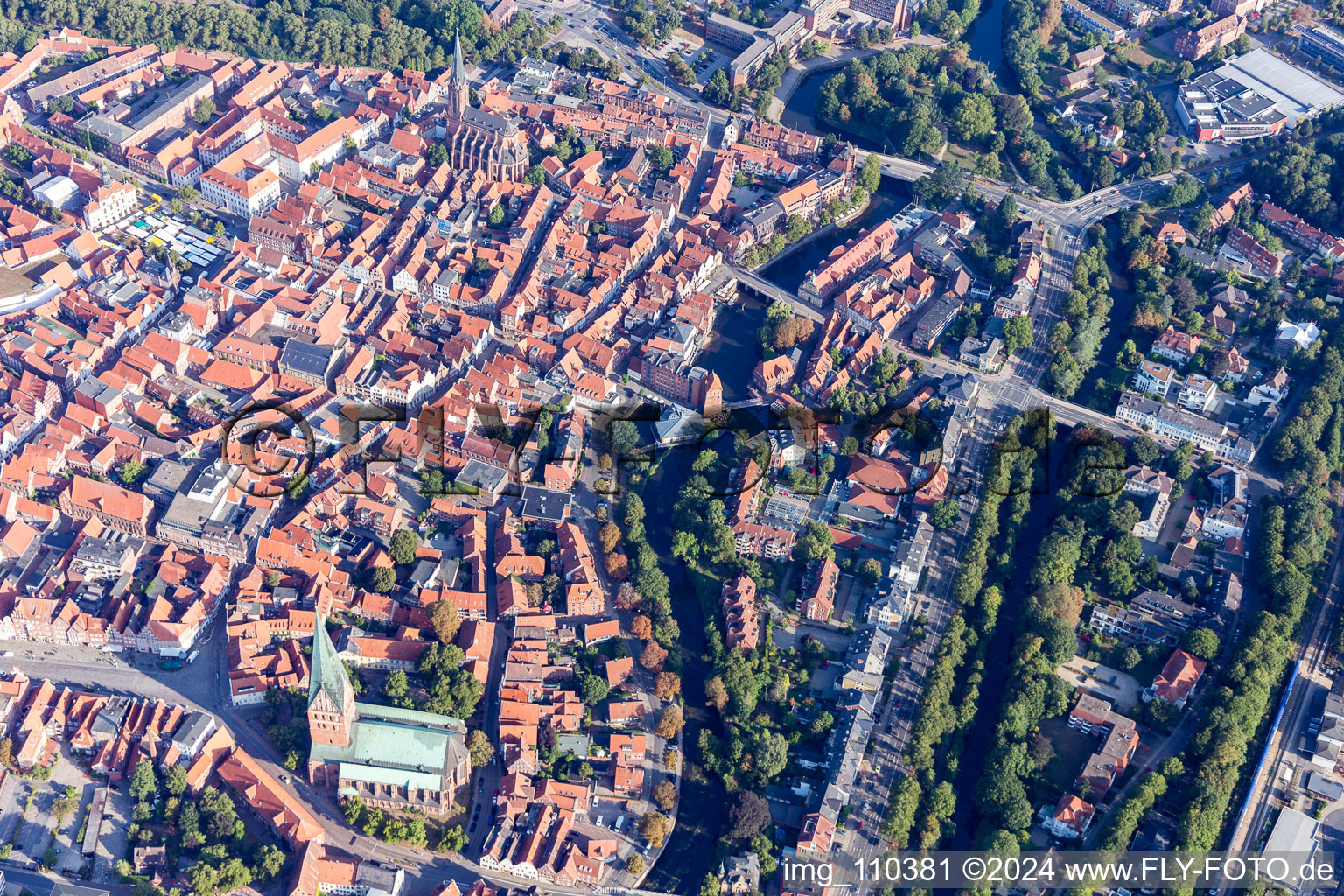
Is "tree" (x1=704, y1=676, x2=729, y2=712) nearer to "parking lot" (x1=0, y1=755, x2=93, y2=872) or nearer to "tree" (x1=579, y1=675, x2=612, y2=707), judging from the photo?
"tree" (x1=579, y1=675, x2=612, y2=707)

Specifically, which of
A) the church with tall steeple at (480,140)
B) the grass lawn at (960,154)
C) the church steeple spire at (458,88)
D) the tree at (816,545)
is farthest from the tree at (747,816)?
the grass lawn at (960,154)

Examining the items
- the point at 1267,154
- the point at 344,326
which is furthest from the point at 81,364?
the point at 1267,154

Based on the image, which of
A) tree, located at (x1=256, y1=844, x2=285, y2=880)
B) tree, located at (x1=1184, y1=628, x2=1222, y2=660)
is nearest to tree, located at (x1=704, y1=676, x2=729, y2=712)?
tree, located at (x1=256, y1=844, x2=285, y2=880)

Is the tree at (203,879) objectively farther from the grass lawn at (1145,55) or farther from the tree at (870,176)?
the grass lawn at (1145,55)

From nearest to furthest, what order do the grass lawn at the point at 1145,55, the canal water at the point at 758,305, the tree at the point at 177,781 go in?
1. the tree at the point at 177,781
2. the canal water at the point at 758,305
3. the grass lawn at the point at 1145,55

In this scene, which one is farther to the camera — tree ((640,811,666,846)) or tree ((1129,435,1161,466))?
tree ((1129,435,1161,466))

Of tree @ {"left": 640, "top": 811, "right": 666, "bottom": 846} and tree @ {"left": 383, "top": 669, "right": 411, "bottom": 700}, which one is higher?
tree @ {"left": 383, "top": 669, "right": 411, "bottom": 700}
